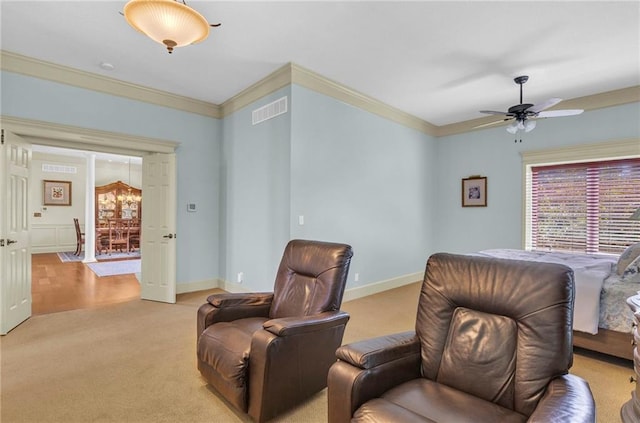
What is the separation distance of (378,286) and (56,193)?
9310mm

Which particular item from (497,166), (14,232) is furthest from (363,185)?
(14,232)

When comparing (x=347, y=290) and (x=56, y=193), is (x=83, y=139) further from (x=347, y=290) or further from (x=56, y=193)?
(x=56, y=193)

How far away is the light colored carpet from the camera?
6.52ft

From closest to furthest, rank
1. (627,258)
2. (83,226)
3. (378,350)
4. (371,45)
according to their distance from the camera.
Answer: (378,350), (627,258), (371,45), (83,226)

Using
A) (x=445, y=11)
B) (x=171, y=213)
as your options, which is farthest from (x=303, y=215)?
(x=445, y=11)

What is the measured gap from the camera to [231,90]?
4.46 meters

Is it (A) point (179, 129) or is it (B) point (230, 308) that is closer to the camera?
(B) point (230, 308)

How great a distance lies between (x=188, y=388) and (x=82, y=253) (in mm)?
8495

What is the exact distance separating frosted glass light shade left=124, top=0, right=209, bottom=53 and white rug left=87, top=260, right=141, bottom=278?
5293 mm

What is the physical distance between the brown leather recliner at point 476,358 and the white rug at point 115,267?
6.20 meters

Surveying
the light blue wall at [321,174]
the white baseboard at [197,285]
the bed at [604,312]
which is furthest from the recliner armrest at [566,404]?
the white baseboard at [197,285]

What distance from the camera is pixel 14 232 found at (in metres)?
3.40

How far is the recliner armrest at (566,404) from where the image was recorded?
3.43 ft

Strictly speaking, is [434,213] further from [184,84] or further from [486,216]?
[184,84]
